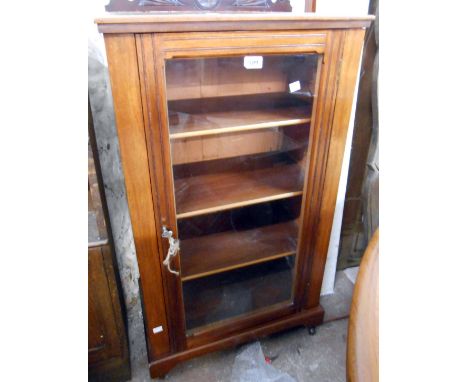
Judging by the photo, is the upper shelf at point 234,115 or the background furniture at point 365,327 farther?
the upper shelf at point 234,115

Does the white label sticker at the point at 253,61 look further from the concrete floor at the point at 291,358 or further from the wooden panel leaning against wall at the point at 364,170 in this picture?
the concrete floor at the point at 291,358

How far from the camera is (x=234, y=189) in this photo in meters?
1.15

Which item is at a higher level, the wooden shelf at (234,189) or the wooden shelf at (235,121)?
the wooden shelf at (235,121)

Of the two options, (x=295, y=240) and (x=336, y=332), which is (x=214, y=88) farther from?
(x=336, y=332)

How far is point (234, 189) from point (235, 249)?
0.25m

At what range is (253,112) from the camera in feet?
3.54

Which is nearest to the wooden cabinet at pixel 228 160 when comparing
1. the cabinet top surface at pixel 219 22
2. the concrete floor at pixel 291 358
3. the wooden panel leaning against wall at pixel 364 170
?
the cabinet top surface at pixel 219 22

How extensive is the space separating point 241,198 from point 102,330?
631 millimetres

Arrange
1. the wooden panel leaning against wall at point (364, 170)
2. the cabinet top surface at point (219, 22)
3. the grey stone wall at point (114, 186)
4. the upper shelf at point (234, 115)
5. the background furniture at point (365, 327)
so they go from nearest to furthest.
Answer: the background furniture at point (365, 327), the cabinet top surface at point (219, 22), the upper shelf at point (234, 115), the grey stone wall at point (114, 186), the wooden panel leaning against wall at point (364, 170)

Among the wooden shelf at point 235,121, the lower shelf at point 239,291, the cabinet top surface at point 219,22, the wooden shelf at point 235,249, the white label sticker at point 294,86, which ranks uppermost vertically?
the cabinet top surface at point 219,22

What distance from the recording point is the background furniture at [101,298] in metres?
0.97
